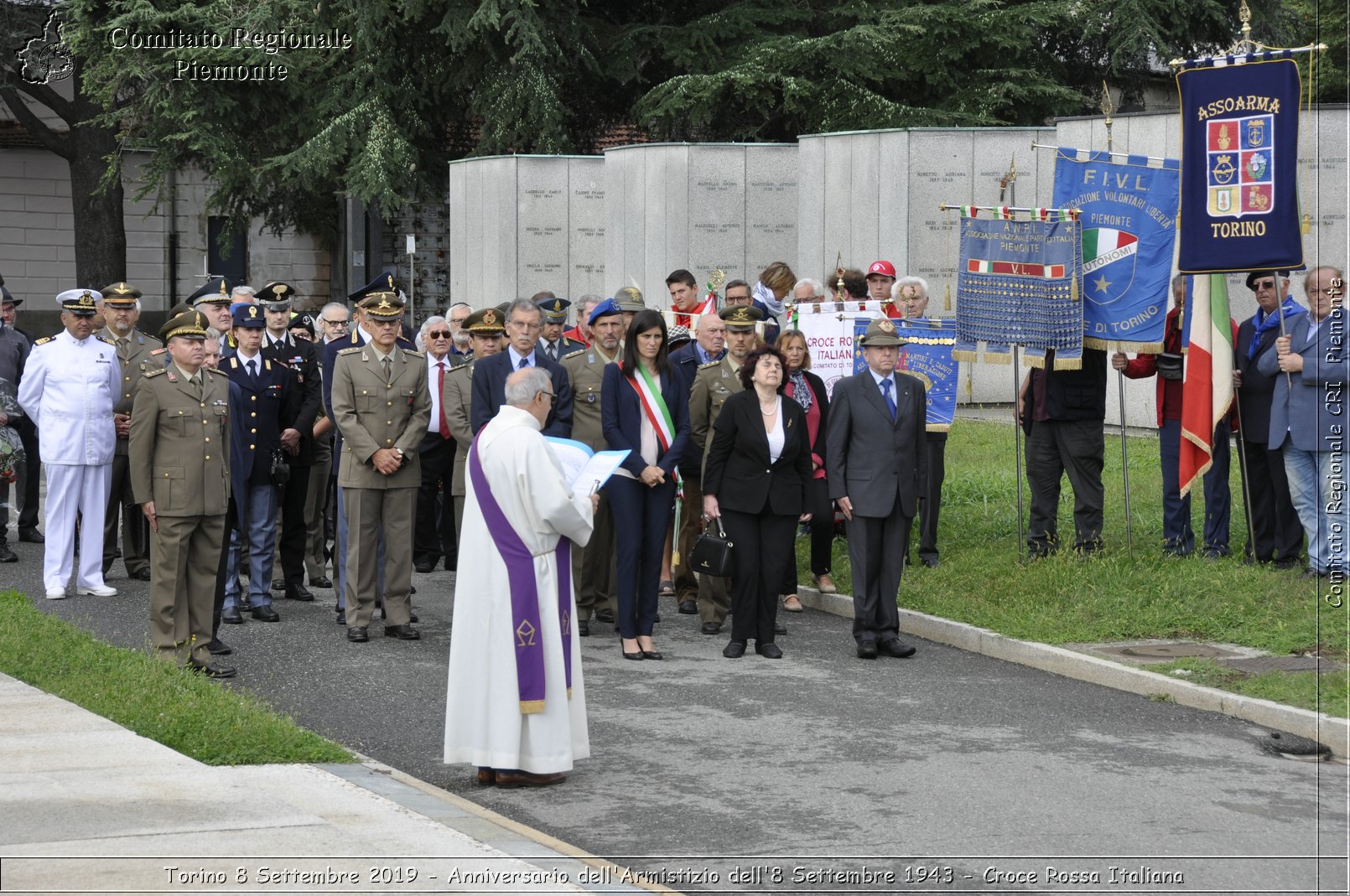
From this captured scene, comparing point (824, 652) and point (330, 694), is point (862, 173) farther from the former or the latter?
point (330, 694)

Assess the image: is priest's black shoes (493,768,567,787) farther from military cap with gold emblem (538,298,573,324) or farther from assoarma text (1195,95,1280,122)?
military cap with gold emblem (538,298,573,324)

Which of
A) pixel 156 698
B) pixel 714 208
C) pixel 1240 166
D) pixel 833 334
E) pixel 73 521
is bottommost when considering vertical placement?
pixel 156 698

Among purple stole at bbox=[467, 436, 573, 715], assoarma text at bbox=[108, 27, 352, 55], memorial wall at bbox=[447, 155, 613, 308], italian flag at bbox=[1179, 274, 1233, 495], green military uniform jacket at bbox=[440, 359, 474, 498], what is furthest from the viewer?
assoarma text at bbox=[108, 27, 352, 55]

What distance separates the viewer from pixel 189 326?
1035cm

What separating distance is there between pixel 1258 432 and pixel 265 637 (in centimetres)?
679

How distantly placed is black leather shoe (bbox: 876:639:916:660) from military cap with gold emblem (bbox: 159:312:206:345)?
4.44 meters

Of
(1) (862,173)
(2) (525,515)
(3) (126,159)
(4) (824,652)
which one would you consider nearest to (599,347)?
(4) (824,652)

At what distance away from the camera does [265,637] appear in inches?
450

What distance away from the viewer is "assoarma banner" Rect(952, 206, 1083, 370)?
1275cm

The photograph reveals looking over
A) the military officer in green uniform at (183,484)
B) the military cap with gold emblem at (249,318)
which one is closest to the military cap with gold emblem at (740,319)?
the military officer in green uniform at (183,484)

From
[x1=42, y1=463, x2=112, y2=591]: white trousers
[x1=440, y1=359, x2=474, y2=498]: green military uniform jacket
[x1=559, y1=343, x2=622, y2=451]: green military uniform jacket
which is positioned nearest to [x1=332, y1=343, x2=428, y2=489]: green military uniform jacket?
[x1=440, y1=359, x2=474, y2=498]: green military uniform jacket

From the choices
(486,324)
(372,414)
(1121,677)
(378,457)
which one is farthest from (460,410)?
(1121,677)

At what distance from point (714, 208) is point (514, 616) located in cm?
1715

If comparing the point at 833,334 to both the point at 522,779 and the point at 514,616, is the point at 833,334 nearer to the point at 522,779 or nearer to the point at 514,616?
the point at 514,616
